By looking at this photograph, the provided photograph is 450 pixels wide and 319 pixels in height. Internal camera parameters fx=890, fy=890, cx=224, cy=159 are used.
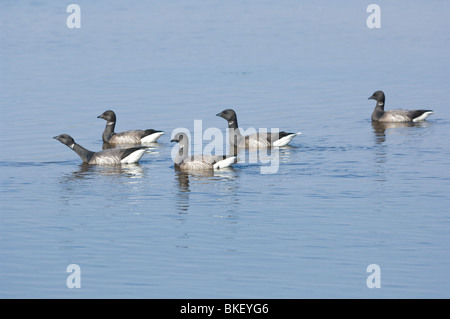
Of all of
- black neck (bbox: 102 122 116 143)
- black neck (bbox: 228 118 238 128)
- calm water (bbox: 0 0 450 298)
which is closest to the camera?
calm water (bbox: 0 0 450 298)

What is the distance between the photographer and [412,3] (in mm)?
57406

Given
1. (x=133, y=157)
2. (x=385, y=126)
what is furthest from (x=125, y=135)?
(x=385, y=126)

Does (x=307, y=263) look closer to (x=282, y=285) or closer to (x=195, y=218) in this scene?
(x=282, y=285)

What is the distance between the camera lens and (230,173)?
21.2 m

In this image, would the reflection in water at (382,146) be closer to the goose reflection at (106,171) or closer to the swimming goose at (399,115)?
the swimming goose at (399,115)

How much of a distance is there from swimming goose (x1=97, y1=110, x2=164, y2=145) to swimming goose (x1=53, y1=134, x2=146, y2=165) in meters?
2.31

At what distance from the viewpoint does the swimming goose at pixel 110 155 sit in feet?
74.0

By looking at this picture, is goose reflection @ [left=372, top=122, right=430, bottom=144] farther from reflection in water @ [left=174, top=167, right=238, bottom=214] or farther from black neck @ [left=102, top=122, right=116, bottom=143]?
black neck @ [left=102, top=122, right=116, bottom=143]

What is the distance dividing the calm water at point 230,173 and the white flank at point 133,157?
47cm

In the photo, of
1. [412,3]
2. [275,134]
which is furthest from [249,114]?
[412,3]

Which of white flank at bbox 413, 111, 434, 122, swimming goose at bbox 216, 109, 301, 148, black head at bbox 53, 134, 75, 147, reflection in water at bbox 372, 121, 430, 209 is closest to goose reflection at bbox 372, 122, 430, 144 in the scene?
reflection in water at bbox 372, 121, 430, 209

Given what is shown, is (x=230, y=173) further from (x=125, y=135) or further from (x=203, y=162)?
(x=125, y=135)

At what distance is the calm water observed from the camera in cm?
1379

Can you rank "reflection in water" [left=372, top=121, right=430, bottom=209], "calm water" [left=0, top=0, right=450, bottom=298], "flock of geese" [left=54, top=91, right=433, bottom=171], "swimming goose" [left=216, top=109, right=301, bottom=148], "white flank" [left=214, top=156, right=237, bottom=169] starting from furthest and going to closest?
"swimming goose" [left=216, top=109, right=301, bottom=148], "flock of geese" [left=54, top=91, right=433, bottom=171], "white flank" [left=214, top=156, right=237, bottom=169], "reflection in water" [left=372, top=121, right=430, bottom=209], "calm water" [left=0, top=0, right=450, bottom=298]
